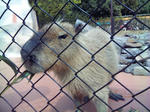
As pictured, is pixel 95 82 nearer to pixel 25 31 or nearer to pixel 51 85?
pixel 51 85

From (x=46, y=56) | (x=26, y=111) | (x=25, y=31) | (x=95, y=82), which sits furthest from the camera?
(x=25, y=31)

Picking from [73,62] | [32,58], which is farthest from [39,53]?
[73,62]

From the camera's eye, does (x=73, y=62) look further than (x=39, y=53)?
Yes

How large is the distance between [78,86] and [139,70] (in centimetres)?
180

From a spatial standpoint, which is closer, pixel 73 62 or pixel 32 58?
pixel 32 58

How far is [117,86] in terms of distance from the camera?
288cm

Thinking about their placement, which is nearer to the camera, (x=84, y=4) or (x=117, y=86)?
(x=117, y=86)

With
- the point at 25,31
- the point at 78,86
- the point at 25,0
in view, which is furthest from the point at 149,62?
the point at 25,0

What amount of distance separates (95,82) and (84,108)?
1.94ft

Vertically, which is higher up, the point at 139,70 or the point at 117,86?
the point at 139,70

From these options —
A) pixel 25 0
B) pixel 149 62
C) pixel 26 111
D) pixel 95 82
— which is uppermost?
pixel 25 0

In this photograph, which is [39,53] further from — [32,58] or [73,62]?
[73,62]

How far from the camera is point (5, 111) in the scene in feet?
7.23

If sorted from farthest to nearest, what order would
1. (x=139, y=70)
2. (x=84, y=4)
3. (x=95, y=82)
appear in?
(x=84, y=4), (x=139, y=70), (x=95, y=82)
